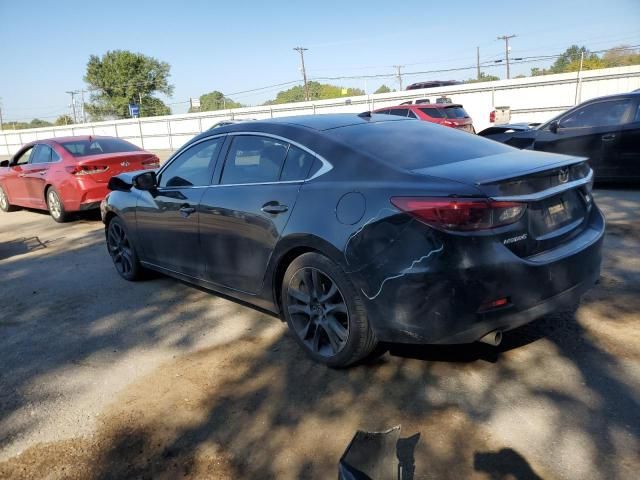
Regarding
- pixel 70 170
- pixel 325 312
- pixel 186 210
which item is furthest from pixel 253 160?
pixel 70 170

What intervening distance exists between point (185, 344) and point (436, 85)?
3226 cm

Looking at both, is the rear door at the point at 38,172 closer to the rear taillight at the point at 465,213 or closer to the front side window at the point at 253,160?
the front side window at the point at 253,160

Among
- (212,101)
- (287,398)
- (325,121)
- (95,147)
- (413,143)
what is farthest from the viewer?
(212,101)

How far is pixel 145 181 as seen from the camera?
15.9 feet

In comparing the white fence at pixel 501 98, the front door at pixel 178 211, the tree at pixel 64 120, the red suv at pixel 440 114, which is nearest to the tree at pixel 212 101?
the tree at pixel 64 120

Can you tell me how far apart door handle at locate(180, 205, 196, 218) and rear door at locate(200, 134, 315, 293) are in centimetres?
16

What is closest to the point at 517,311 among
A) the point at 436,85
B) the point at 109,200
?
the point at 109,200

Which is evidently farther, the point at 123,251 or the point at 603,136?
the point at 603,136

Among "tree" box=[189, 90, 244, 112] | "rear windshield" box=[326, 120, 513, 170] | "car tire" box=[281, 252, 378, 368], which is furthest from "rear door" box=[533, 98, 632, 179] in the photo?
"tree" box=[189, 90, 244, 112]

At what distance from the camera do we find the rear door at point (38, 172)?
9688 millimetres

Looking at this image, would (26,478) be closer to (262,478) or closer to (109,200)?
(262,478)

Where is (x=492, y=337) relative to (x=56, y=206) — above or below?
below

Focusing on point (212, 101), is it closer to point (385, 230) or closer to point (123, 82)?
point (123, 82)

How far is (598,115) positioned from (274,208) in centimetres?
751
